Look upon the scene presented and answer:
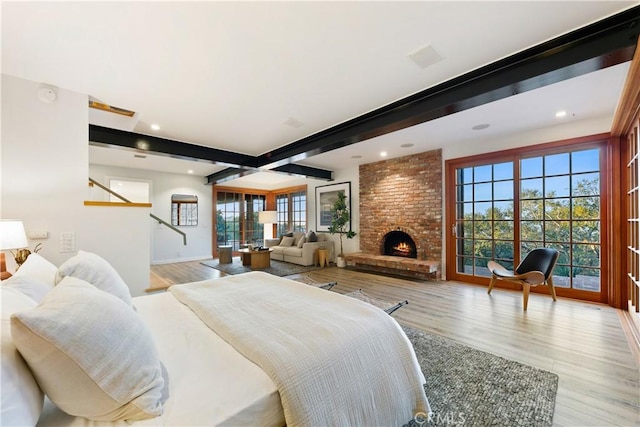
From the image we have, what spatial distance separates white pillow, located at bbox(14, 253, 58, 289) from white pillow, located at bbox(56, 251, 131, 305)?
0.08 meters

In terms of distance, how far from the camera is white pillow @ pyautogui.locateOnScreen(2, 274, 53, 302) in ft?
3.81

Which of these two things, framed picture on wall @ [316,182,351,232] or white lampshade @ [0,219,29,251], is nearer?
white lampshade @ [0,219,29,251]

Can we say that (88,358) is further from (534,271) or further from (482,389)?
(534,271)

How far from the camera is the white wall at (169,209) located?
660 cm

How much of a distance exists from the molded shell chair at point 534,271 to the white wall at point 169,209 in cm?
731

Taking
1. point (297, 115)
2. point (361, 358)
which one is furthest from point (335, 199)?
point (361, 358)

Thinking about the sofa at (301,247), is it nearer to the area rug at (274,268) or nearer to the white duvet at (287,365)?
the area rug at (274,268)

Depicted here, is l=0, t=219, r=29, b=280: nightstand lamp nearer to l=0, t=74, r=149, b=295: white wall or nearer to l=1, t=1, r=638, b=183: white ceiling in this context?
l=0, t=74, r=149, b=295: white wall

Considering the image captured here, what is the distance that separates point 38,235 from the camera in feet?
7.69

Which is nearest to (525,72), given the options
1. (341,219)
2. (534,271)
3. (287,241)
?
(534,271)

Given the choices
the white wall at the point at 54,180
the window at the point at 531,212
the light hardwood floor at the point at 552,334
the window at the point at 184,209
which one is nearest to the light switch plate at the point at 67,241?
the white wall at the point at 54,180

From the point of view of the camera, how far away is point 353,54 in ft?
7.17

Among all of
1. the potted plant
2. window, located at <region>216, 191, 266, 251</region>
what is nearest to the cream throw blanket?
the potted plant

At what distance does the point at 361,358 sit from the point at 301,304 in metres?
0.58
